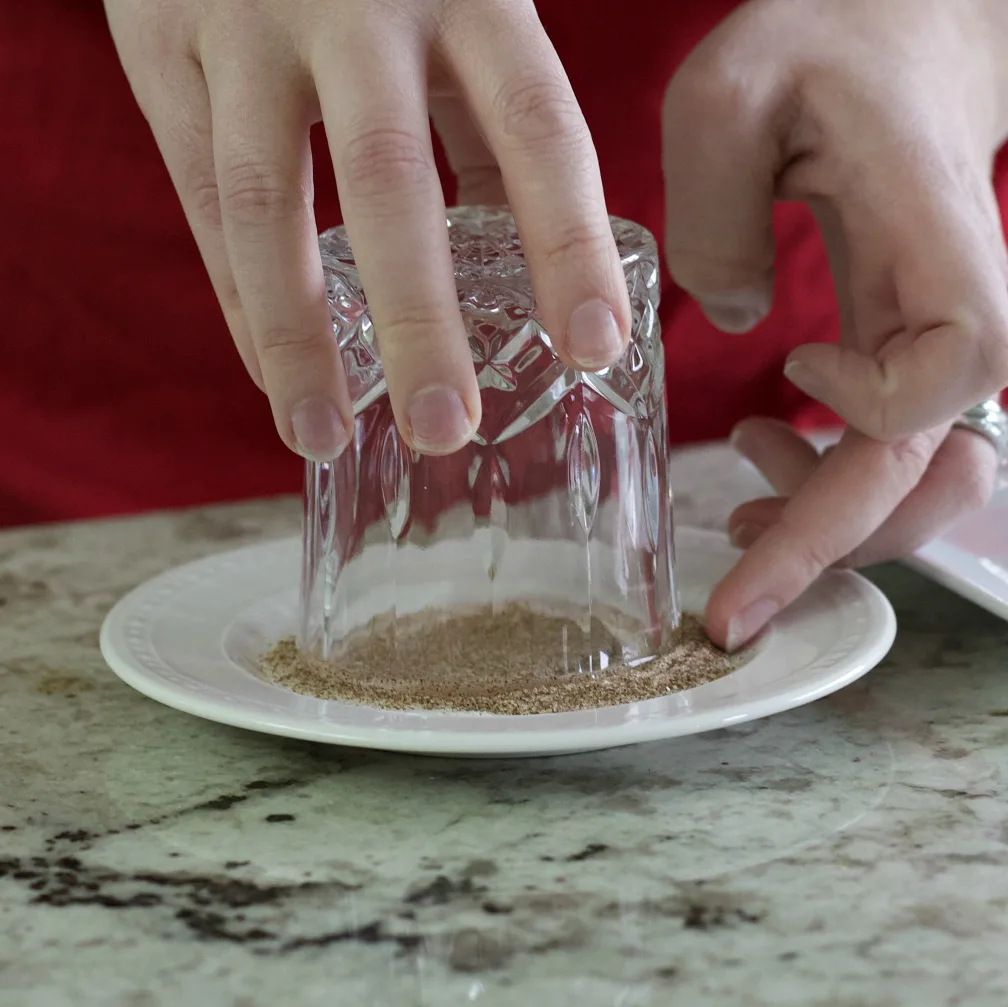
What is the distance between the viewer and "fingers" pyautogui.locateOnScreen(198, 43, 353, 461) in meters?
0.46

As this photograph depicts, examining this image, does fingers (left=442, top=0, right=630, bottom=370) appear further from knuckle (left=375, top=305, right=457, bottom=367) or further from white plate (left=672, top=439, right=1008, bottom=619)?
white plate (left=672, top=439, right=1008, bottom=619)

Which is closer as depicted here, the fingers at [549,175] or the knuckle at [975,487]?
the fingers at [549,175]

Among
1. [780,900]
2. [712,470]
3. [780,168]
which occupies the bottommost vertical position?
[780,900]

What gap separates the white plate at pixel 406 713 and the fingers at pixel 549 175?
122 mm

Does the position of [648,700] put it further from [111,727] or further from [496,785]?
[111,727]

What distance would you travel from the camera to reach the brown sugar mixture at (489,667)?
1.62 ft

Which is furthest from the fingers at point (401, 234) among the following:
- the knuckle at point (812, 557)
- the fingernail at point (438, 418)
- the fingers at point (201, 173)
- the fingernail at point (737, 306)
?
the fingernail at point (737, 306)

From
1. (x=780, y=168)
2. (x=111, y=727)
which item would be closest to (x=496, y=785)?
(x=111, y=727)

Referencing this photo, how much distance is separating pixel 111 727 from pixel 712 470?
1.82 ft

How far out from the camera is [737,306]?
74cm

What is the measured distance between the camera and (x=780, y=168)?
25.4 inches

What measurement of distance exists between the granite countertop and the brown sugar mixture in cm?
3

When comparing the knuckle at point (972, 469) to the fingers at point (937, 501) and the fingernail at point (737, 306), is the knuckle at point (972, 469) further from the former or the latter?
the fingernail at point (737, 306)

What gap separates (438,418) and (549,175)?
9cm
